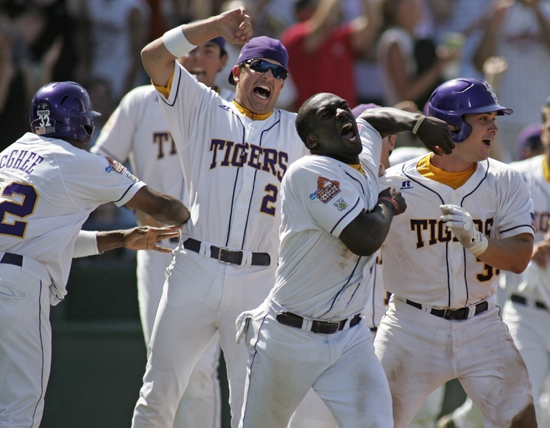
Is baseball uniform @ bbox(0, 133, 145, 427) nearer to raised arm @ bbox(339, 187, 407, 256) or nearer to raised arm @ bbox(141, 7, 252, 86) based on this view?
raised arm @ bbox(141, 7, 252, 86)

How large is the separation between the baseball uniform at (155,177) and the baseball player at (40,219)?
1254 mm

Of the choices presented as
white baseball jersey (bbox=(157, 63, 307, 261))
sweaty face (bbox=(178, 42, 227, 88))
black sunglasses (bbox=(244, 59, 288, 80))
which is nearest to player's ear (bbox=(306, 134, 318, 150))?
white baseball jersey (bbox=(157, 63, 307, 261))

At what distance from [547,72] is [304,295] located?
772cm

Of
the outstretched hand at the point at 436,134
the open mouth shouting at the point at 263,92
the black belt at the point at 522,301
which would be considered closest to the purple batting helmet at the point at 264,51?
the open mouth shouting at the point at 263,92

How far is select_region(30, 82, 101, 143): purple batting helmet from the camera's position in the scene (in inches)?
203

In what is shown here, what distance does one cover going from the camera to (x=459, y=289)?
511 cm

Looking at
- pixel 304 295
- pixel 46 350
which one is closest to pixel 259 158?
pixel 304 295

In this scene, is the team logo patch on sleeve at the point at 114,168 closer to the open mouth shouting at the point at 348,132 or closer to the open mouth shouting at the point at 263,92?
the open mouth shouting at the point at 263,92

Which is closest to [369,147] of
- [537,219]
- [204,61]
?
[204,61]

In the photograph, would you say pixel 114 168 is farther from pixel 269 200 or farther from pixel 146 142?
pixel 146 142

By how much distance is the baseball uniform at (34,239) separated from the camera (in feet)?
15.9

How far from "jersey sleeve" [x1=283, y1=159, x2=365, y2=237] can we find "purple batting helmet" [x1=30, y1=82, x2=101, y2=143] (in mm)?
1444

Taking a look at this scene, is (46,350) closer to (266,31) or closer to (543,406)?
(543,406)

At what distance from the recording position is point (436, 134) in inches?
186
